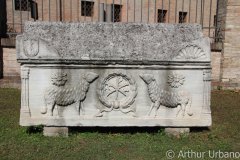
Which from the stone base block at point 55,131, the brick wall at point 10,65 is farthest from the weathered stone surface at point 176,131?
the brick wall at point 10,65

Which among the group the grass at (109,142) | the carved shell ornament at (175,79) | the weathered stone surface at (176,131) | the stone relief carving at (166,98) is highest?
the carved shell ornament at (175,79)

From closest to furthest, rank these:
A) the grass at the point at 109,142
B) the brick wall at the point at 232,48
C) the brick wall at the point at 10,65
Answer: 1. the grass at the point at 109,142
2. the brick wall at the point at 10,65
3. the brick wall at the point at 232,48

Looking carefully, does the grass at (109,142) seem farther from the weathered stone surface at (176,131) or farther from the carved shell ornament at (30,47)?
the carved shell ornament at (30,47)

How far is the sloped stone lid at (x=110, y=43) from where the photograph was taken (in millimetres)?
4047

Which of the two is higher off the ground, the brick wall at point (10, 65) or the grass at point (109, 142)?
the brick wall at point (10, 65)

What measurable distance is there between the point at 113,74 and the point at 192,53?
1106mm

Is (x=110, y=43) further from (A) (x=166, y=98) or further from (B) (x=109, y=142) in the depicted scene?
(B) (x=109, y=142)

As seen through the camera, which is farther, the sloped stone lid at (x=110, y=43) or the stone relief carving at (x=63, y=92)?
the stone relief carving at (x=63, y=92)

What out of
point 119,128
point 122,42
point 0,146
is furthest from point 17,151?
point 122,42

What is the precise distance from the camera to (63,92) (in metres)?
4.18

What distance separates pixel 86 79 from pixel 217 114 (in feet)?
9.32

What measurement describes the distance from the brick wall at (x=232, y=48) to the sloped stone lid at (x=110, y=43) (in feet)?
14.4

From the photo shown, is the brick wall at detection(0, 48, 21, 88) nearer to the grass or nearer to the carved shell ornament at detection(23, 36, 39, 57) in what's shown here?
the grass

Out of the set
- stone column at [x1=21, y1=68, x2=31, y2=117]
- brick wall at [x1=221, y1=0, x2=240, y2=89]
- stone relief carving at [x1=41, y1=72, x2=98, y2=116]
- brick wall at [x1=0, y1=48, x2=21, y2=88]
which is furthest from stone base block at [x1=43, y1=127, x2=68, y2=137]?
brick wall at [x1=221, y1=0, x2=240, y2=89]
